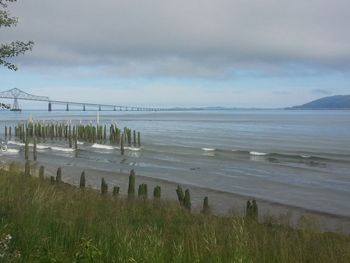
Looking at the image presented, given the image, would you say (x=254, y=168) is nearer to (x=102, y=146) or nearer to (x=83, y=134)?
(x=102, y=146)

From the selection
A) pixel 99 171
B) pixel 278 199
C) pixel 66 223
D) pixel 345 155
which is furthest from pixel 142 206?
pixel 345 155

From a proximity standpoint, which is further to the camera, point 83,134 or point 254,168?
point 83,134

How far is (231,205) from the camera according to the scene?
18.9 m

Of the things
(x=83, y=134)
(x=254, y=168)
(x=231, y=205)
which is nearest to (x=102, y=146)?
(x=83, y=134)

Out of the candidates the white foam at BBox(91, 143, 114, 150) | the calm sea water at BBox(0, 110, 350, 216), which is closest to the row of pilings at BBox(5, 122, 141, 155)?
the white foam at BBox(91, 143, 114, 150)

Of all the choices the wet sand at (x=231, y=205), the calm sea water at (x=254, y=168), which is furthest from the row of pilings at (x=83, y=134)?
the wet sand at (x=231, y=205)

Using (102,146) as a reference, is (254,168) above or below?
above

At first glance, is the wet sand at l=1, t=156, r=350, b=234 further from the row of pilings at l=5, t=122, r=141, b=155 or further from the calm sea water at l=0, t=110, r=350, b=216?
the row of pilings at l=5, t=122, r=141, b=155

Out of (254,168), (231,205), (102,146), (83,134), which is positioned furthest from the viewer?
(83,134)

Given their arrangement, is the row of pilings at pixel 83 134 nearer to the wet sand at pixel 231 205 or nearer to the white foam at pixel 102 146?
the white foam at pixel 102 146

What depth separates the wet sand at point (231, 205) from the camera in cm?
1474

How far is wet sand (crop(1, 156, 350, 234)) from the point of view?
14.7 metres

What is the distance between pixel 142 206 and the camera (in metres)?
12.2

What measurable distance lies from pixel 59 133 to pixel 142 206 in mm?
52510
